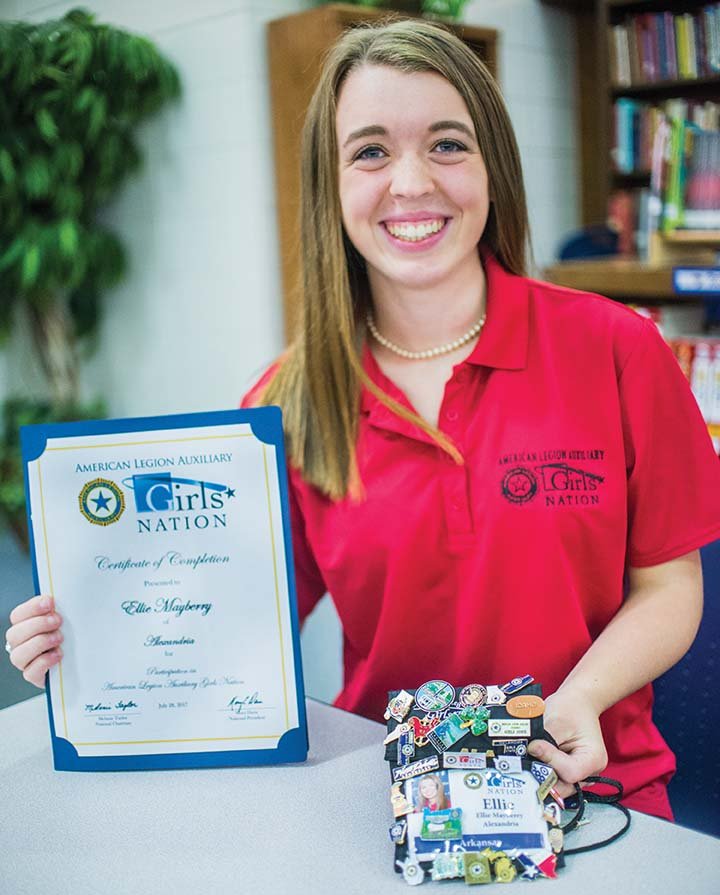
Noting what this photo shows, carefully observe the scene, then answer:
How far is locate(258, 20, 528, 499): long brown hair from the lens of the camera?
49.3 inches

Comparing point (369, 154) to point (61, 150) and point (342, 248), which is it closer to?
point (342, 248)

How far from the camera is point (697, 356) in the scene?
2.82 m

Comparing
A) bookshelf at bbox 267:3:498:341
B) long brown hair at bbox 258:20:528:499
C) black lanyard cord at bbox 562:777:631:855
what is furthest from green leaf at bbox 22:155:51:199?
black lanyard cord at bbox 562:777:631:855

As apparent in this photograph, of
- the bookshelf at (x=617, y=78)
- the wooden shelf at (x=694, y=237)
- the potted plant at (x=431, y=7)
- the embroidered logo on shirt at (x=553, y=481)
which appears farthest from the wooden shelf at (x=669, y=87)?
the embroidered logo on shirt at (x=553, y=481)

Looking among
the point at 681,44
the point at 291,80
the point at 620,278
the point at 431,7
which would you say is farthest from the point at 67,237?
the point at 681,44

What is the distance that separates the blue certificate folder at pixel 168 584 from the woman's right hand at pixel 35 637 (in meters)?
0.01

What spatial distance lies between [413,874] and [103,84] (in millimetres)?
3314

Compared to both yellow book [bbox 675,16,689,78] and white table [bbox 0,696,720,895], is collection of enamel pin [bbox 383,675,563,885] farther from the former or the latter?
Answer: yellow book [bbox 675,16,689,78]

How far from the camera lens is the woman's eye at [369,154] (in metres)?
1.27

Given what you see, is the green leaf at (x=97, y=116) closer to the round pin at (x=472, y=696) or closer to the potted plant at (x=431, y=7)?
the potted plant at (x=431, y=7)

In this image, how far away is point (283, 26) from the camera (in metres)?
3.37

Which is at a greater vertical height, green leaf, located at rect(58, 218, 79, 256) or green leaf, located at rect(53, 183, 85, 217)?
green leaf, located at rect(53, 183, 85, 217)

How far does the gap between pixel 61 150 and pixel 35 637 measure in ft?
9.49

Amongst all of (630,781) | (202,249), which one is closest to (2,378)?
(202,249)
